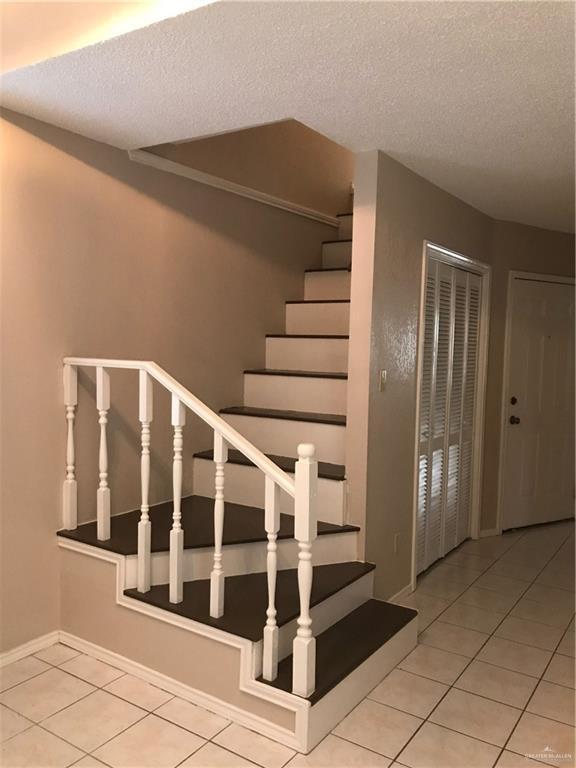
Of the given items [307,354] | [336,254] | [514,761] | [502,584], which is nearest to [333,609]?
[514,761]

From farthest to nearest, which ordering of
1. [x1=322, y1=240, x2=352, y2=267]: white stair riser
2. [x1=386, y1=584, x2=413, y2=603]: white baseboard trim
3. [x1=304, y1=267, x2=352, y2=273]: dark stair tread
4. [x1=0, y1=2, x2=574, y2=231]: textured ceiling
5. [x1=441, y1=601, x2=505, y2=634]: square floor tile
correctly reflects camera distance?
1. [x1=322, y1=240, x2=352, y2=267]: white stair riser
2. [x1=304, y1=267, x2=352, y2=273]: dark stair tread
3. [x1=386, y1=584, x2=413, y2=603]: white baseboard trim
4. [x1=441, y1=601, x2=505, y2=634]: square floor tile
5. [x1=0, y1=2, x2=574, y2=231]: textured ceiling

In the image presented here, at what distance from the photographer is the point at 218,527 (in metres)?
2.30

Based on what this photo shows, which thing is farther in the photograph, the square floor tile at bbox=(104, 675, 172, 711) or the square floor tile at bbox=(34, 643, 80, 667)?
the square floor tile at bbox=(34, 643, 80, 667)

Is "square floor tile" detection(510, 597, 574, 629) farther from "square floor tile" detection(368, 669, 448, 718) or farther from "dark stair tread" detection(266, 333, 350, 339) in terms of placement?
"dark stair tread" detection(266, 333, 350, 339)

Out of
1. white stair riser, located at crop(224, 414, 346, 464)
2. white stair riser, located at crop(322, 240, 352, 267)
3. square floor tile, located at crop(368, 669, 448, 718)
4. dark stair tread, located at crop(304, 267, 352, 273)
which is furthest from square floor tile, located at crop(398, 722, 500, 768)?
white stair riser, located at crop(322, 240, 352, 267)

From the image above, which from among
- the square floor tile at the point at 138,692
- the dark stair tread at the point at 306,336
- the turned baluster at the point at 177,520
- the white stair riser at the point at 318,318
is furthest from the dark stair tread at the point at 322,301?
the square floor tile at the point at 138,692

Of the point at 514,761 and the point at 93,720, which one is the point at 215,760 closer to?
the point at 93,720

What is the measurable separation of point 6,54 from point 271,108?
93 cm

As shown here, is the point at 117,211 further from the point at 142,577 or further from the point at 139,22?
the point at 142,577

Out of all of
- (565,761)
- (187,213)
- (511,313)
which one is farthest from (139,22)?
(511,313)

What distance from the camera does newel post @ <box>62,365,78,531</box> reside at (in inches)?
107

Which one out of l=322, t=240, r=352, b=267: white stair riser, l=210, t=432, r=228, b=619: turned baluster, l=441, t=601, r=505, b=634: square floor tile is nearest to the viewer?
l=210, t=432, r=228, b=619: turned baluster

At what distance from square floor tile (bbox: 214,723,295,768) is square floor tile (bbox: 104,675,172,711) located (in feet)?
1.03

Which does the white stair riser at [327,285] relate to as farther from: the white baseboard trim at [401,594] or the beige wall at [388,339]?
the white baseboard trim at [401,594]
